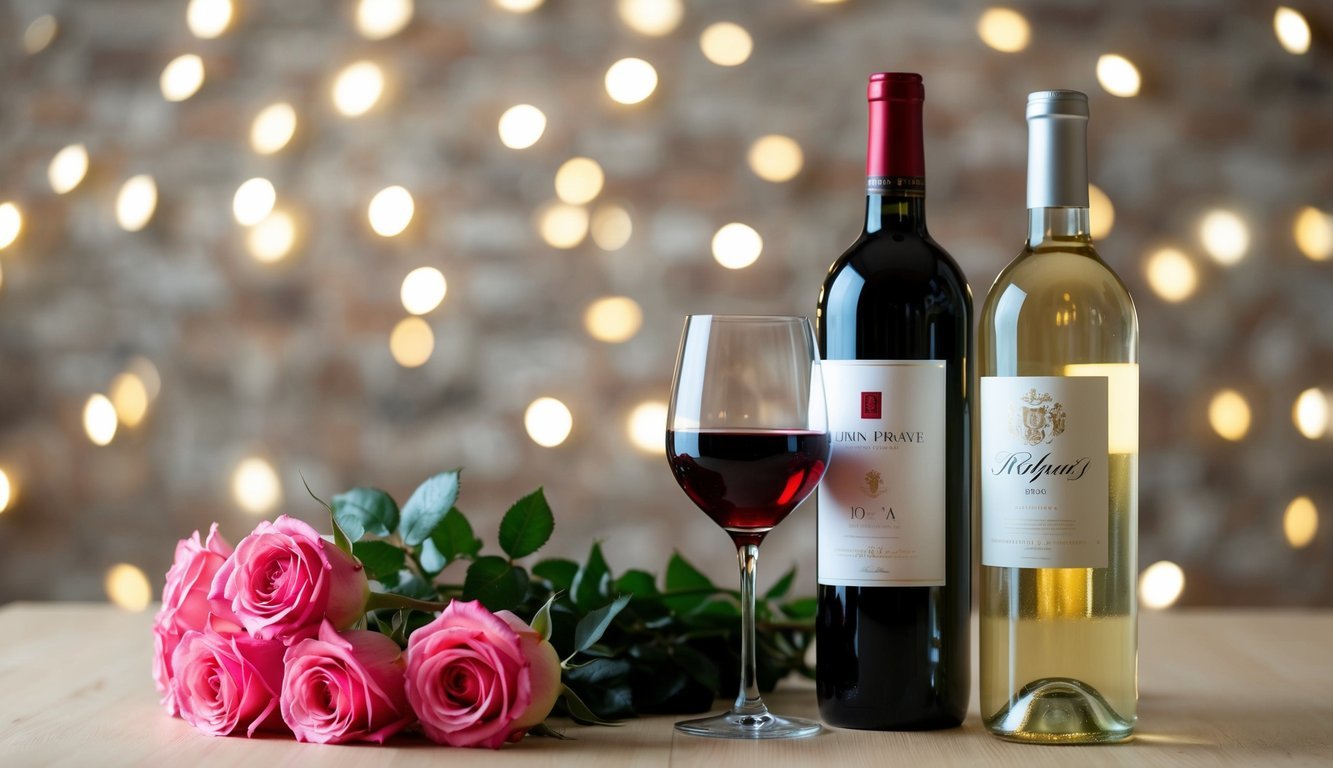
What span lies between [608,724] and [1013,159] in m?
1.03

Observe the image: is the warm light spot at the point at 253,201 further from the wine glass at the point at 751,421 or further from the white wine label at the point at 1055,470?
the white wine label at the point at 1055,470

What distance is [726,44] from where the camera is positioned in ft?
5.17

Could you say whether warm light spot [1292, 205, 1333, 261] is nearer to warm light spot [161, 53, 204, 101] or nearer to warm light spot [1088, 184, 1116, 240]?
warm light spot [1088, 184, 1116, 240]

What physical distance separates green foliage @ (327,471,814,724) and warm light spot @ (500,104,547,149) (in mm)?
800

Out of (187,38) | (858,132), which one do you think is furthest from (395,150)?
(858,132)

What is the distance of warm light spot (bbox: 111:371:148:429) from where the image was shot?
5.38 feet

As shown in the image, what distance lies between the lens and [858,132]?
1564 millimetres

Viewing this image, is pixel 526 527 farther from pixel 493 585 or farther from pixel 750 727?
pixel 750 727

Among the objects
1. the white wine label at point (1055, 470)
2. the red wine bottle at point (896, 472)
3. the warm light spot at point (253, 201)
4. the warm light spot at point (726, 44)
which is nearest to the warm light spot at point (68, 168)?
the warm light spot at point (253, 201)

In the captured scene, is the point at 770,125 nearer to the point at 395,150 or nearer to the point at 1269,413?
the point at 395,150

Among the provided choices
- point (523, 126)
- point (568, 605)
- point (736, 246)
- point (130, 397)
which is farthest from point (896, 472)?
point (130, 397)

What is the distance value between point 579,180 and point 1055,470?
98cm

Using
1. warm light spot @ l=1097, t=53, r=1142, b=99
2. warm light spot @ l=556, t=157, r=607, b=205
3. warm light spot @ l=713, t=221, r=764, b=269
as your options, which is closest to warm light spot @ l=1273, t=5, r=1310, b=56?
warm light spot @ l=1097, t=53, r=1142, b=99

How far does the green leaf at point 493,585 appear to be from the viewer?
78 cm
